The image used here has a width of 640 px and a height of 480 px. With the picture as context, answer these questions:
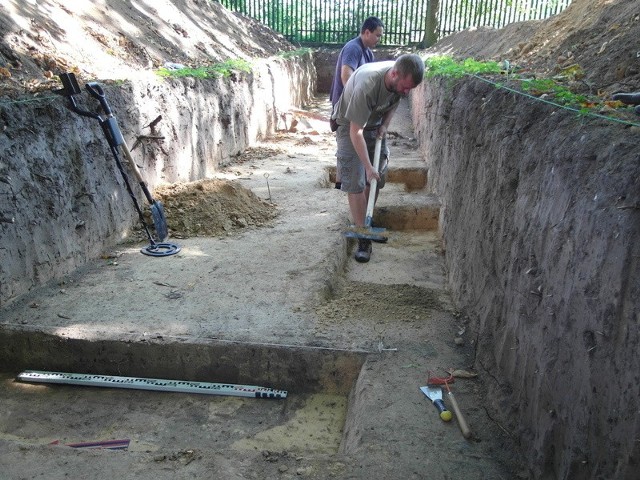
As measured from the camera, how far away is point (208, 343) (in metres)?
3.22

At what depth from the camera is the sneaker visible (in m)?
5.04

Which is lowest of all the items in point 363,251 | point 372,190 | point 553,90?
point 363,251

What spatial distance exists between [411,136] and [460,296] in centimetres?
678

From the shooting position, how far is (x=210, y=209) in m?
5.35

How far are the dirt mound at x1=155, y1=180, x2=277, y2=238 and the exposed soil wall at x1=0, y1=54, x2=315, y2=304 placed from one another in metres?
0.30

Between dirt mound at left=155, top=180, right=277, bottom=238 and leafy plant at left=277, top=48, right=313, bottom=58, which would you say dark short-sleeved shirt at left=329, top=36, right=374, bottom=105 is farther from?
leafy plant at left=277, top=48, right=313, bottom=58

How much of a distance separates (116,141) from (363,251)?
7.90 feet

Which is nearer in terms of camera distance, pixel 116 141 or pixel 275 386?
pixel 275 386

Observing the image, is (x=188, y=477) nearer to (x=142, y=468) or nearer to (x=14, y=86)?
(x=142, y=468)

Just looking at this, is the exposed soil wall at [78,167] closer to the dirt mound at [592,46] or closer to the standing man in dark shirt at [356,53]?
the standing man in dark shirt at [356,53]

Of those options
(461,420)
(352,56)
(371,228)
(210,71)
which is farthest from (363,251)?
(210,71)

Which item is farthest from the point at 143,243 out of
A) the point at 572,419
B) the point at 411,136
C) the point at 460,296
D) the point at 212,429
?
the point at 411,136

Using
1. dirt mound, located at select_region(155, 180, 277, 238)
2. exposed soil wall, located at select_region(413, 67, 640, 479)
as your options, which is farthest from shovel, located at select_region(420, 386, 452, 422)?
dirt mound, located at select_region(155, 180, 277, 238)

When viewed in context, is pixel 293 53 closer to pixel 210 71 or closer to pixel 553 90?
pixel 210 71
